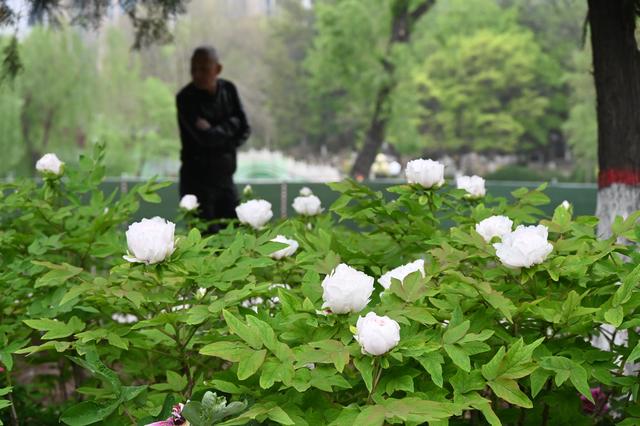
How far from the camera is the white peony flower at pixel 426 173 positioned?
2.80 metres

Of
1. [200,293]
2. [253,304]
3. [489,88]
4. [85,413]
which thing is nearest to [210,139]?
[253,304]

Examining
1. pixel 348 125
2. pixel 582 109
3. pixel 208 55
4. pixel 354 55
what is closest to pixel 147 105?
pixel 348 125

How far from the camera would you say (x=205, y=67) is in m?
6.81

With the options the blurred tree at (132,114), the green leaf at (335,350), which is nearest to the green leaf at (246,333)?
the green leaf at (335,350)

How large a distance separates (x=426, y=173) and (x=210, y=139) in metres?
4.30

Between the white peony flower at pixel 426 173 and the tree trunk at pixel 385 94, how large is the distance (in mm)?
31478

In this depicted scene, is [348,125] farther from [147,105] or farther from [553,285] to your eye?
[553,285]

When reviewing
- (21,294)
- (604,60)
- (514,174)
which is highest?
(604,60)

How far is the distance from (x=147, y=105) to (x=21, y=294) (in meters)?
57.8

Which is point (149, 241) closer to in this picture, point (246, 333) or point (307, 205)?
point (246, 333)

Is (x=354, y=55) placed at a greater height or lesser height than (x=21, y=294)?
greater

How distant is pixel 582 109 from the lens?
155ft

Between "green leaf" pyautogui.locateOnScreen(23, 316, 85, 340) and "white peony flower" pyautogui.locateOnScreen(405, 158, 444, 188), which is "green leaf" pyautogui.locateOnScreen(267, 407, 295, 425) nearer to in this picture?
"green leaf" pyautogui.locateOnScreen(23, 316, 85, 340)

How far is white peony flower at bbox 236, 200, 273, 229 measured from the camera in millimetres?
3119
